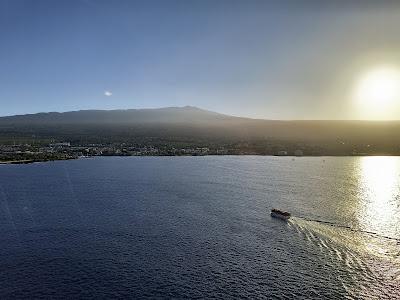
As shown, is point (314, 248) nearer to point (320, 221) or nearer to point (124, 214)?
point (320, 221)

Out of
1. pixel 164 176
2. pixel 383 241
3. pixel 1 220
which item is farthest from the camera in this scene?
pixel 164 176

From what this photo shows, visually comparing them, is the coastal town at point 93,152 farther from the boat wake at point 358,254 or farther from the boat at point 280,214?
the boat wake at point 358,254

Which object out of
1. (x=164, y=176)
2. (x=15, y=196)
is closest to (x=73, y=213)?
(x=15, y=196)

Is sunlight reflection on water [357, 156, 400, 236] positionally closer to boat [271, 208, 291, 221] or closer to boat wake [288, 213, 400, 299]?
boat wake [288, 213, 400, 299]

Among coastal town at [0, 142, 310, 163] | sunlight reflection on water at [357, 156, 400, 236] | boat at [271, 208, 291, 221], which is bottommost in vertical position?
sunlight reflection on water at [357, 156, 400, 236]

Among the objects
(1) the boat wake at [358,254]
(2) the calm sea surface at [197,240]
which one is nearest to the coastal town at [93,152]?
(2) the calm sea surface at [197,240]

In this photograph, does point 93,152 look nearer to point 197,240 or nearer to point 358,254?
point 197,240

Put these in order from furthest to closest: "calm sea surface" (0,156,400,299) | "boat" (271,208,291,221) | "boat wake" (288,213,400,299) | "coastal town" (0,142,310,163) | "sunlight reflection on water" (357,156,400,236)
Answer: "coastal town" (0,142,310,163), "boat" (271,208,291,221), "sunlight reflection on water" (357,156,400,236), "boat wake" (288,213,400,299), "calm sea surface" (0,156,400,299)

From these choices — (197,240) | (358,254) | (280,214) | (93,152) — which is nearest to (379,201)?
(280,214)

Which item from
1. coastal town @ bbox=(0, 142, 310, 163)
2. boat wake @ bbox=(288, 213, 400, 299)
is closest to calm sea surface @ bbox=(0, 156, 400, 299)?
boat wake @ bbox=(288, 213, 400, 299)
